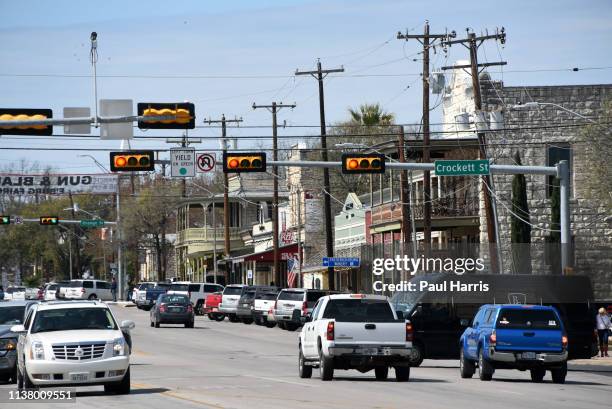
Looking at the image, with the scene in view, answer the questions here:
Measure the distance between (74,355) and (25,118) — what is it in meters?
10.6

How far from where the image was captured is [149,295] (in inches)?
2997

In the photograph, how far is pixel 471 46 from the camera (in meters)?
49.7

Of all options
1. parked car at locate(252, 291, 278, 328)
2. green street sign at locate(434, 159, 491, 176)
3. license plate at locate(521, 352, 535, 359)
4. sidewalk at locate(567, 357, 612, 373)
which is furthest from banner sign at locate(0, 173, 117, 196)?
license plate at locate(521, 352, 535, 359)

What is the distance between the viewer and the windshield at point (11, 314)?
2694 centimetres

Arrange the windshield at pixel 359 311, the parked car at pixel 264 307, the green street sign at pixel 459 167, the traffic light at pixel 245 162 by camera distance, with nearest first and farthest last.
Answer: the windshield at pixel 359 311 → the traffic light at pixel 245 162 → the green street sign at pixel 459 167 → the parked car at pixel 264 307

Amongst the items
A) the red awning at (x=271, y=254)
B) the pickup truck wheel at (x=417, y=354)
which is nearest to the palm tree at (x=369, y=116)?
the red awning at (x=271, y=254)

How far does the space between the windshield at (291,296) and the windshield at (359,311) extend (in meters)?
28.0

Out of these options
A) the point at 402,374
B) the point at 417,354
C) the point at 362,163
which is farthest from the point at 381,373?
the point at 362,163

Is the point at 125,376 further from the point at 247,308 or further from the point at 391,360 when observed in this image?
the point at 247,308

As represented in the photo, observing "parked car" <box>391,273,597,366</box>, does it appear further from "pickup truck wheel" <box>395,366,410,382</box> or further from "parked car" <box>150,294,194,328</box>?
"parked car" <box>150,294,194,328</box>

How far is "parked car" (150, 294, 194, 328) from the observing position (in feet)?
182

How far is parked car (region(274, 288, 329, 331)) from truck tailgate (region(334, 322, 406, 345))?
27.2 metres

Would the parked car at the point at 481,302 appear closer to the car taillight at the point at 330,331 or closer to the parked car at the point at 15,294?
the car taillight at the point at 330,331

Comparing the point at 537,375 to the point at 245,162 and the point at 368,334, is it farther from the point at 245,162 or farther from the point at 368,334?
the point at 245,162
